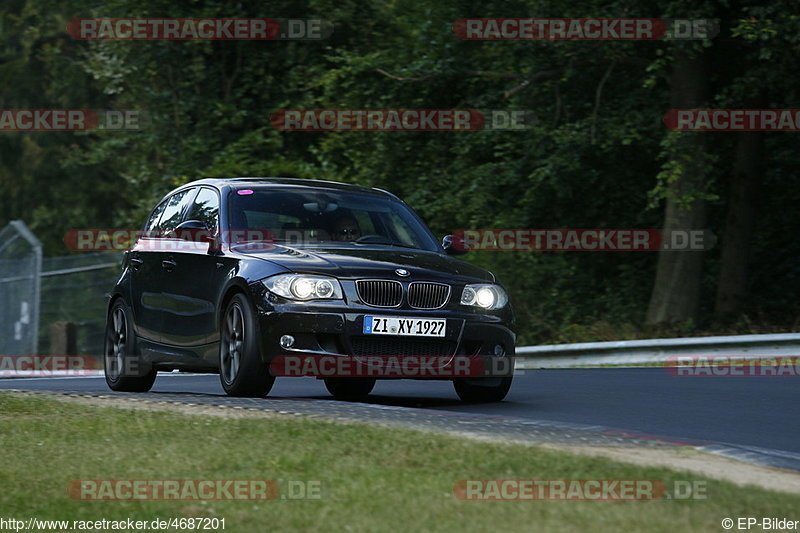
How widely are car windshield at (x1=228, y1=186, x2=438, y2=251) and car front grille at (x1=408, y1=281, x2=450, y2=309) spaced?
91 cm

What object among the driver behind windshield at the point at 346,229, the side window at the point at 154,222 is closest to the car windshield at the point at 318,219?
the driver behind windshield at the point at 346,229

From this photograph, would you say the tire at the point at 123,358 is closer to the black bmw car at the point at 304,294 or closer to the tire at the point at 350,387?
the black bmw car at the point at 304,294

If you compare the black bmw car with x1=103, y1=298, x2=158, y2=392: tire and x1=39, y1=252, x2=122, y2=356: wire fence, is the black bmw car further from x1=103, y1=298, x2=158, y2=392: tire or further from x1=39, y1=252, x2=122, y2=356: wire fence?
x1=39, y1=252, x2=122, y2=356: wire fence

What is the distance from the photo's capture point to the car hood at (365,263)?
10.2m

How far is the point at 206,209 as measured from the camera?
11672 mm

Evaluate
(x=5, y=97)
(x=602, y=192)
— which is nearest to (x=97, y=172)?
(x=5, y=97)

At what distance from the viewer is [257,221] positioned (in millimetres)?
11133

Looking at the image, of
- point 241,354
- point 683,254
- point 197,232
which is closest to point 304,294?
point 241,354

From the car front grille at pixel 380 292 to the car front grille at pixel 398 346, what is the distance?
27cm

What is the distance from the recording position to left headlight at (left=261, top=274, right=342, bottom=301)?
10031 millimetres

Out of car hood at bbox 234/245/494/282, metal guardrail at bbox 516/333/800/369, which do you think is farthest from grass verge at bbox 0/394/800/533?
metal guardrail at bbox 516/333/800/369

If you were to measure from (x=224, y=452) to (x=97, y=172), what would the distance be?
4358 cm

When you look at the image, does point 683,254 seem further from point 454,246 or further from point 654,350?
point 454,246

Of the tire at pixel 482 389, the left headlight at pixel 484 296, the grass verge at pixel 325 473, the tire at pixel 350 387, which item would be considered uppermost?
the left headlight at pixel 484 296
